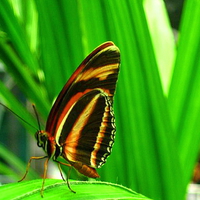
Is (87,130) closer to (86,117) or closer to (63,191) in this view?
(86,117)

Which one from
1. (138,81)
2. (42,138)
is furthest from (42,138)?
(138,81)

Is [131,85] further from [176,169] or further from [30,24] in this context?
[30,24]

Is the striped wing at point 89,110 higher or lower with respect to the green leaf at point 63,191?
higher

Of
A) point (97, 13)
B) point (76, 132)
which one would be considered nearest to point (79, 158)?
point (76, 132)

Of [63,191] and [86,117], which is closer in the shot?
[63,191]

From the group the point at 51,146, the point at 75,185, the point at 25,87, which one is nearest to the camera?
the point at 75,185

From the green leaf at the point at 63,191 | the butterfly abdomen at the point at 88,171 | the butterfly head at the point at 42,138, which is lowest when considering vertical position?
the butterfly abdomen at the point at 88,171
